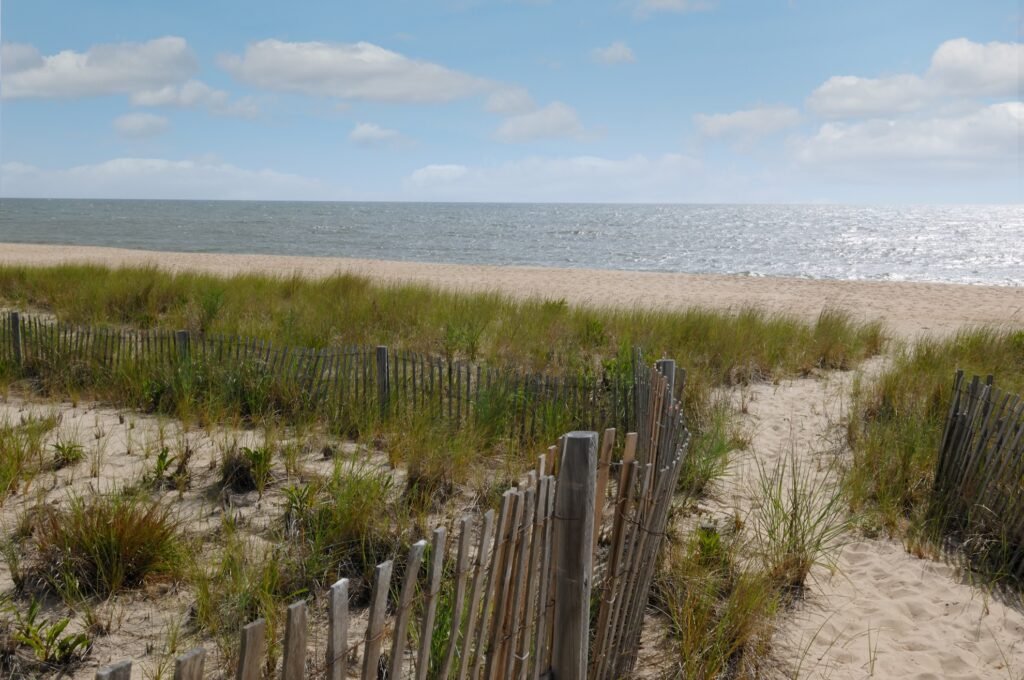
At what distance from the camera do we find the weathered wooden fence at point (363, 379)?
17.1 feet

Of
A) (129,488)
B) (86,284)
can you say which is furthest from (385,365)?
(86,284)

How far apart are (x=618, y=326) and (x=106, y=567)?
Answer: 6.46m

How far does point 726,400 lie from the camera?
6.05 meters

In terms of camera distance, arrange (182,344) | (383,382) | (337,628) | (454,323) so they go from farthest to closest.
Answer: (454,323) < (182,344) < (383,382) < (337,628)

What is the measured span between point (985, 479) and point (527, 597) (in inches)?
128

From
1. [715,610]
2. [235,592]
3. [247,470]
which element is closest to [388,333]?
[247,470]

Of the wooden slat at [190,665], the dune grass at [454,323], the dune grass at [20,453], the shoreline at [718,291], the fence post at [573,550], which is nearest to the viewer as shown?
the wooden slat at [190,665]

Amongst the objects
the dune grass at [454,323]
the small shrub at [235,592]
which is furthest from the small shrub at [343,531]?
the dune grass at [454,323]

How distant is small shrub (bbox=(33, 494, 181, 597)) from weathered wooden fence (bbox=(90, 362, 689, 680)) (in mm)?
950

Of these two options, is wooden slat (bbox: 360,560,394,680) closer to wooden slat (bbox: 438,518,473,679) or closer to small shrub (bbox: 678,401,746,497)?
wooden slat (bbox: 438,518,473,679)

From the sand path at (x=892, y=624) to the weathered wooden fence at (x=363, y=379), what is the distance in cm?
121

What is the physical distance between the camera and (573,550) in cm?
223

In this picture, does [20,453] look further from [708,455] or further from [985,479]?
[985,479]

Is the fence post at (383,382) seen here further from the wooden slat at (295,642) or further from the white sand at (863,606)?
the wooden slat at (295,642)
